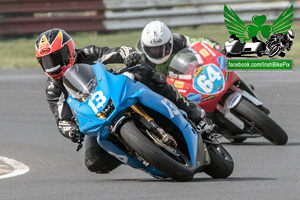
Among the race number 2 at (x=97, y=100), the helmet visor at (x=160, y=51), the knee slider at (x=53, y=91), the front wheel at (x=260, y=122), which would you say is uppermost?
the race number 2 at (x=97, y=100)

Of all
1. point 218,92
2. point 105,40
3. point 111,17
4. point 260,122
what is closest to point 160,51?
point 218,92

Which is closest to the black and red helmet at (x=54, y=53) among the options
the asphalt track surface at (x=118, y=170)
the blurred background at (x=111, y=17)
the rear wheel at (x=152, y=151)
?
the asphalt track surface at (x=118, y=170)

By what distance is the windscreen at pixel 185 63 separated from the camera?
29.9 ft

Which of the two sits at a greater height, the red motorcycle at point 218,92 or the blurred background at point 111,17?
the red motorcycle at point 218,92

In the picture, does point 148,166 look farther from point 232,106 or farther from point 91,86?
point 232,106

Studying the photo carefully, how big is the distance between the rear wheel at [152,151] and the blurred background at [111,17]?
1338cm

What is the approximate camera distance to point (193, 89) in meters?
9.15

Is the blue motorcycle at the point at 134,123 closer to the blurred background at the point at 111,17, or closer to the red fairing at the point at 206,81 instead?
the red fairing at the point at 206,81

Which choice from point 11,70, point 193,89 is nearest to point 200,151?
point 193,89

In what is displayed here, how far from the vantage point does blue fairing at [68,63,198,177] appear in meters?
6.47

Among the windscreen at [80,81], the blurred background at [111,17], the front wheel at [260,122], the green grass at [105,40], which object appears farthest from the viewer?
the blurred background at [111,17]

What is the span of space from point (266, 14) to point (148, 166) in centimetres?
1343

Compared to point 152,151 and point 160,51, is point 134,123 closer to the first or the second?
point 152,151

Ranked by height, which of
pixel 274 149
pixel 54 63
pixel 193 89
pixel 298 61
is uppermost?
pixel 54 63
